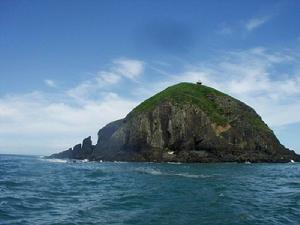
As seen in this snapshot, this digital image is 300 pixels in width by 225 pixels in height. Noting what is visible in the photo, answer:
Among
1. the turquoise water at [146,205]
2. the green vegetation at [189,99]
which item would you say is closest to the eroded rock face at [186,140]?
the green vegetation at [189,99]

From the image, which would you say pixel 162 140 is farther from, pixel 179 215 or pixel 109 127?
pixel 179 215

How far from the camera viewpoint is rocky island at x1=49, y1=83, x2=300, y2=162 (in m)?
132

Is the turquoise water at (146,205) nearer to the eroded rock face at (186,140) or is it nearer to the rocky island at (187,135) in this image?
the rocky island at (187,135)

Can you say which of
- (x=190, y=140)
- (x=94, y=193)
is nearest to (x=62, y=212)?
(x=94, y=193)

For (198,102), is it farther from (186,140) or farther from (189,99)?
(186,140)

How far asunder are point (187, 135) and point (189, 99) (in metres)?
20.8

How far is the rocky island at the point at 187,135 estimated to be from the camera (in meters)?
132

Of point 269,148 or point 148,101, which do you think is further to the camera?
point 148,101

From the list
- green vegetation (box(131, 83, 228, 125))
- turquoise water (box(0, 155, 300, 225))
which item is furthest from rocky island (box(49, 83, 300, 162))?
turquoise water (box(0, 155, 300, 225))

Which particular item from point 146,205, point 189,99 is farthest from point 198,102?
point 146,205

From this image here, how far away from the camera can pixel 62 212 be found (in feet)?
Result: 88.6

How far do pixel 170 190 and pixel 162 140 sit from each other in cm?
9948

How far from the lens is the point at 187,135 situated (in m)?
138

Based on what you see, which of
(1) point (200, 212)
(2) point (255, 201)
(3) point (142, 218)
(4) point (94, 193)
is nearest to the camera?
(3) point (142, 218)
